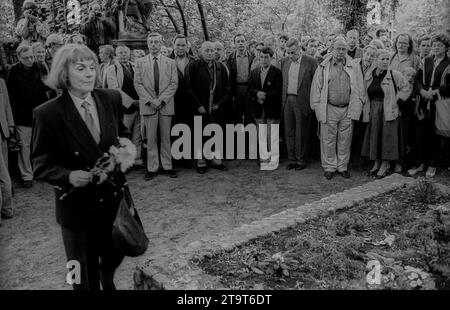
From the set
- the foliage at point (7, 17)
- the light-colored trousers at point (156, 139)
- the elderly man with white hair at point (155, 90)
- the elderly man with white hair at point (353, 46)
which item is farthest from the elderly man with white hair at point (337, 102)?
the foliage at point (7, 17)

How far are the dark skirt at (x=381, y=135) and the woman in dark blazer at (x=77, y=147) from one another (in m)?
5.50

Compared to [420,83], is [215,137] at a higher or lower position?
lower

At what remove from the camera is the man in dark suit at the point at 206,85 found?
26.4ft

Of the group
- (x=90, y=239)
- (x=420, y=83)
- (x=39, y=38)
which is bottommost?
(x=90, y=239)

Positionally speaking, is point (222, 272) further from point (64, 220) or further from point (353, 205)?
point (353, 205)

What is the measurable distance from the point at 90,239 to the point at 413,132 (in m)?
6.44

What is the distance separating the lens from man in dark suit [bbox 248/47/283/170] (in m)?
8.16

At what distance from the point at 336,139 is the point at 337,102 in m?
0.67

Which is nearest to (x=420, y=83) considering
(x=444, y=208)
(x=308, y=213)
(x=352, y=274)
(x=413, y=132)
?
(x=413, y=132)

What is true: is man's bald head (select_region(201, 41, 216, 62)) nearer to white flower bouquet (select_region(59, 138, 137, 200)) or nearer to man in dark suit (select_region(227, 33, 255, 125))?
man in dark suit (select_region(227, 33, 255, 125))

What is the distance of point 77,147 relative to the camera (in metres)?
3.02

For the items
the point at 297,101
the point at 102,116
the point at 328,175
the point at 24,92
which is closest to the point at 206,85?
the point at 297,101

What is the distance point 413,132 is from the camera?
8078 mm

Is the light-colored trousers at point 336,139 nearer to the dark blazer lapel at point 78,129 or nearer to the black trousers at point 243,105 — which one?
the black trousers at point 243,105
